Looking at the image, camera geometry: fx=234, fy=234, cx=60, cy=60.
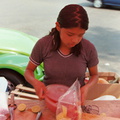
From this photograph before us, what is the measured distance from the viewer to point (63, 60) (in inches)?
62.6

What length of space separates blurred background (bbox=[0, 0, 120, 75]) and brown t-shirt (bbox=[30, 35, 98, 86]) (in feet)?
9.00

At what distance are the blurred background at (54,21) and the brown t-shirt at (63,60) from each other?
274 centimetres

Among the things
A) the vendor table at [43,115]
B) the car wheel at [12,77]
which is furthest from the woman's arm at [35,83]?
the car wheel at [12,77]

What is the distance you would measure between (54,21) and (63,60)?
586 centimetres

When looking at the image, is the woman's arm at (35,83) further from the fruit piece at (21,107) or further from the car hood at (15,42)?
the car hood at (15,42)

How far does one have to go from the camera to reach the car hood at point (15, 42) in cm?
313

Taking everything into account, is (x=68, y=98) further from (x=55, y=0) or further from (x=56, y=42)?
(x=55, y=0)

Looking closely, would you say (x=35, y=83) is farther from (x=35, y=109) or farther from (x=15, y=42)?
(x=15, y=42)

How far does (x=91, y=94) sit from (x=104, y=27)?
4.87m

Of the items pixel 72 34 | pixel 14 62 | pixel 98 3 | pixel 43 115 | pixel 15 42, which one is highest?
pixel 72 34

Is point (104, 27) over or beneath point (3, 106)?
beneath

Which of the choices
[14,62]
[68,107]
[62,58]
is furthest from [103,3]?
[68,107]

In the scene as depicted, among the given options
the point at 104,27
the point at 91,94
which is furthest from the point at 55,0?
the point at 91,94

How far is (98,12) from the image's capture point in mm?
8867
